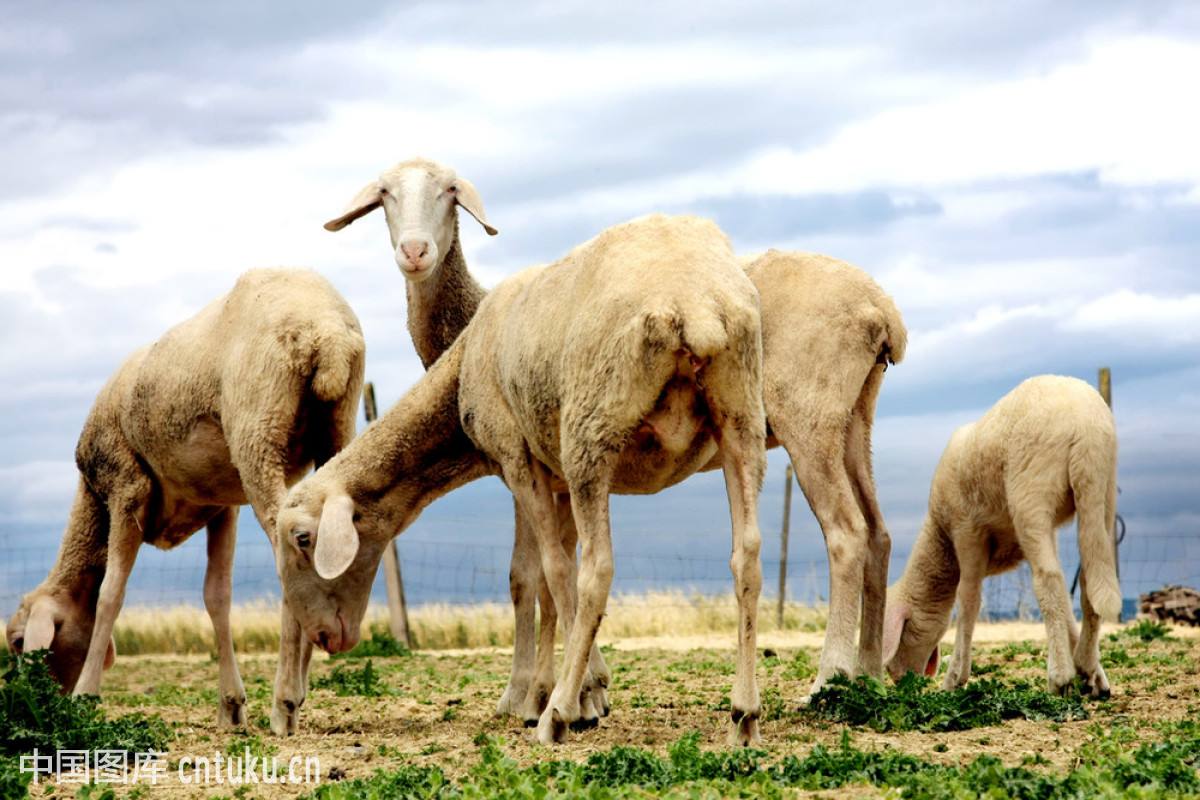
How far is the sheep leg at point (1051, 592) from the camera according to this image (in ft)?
30.0

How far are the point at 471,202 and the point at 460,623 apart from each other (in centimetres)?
957

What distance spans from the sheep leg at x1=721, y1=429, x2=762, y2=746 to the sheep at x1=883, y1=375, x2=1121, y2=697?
10.2 feet

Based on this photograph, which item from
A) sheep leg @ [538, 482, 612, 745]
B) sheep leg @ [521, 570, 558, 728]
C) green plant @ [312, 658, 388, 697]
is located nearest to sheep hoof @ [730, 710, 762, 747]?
sheep leg @ [538, 482, 612, 745]

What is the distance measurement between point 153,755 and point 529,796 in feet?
10.8

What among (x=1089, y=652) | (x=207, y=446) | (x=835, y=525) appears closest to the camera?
(x=835, y=525)

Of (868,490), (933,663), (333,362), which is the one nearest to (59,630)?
(333,362)

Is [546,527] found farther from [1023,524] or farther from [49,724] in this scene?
[1023,524]

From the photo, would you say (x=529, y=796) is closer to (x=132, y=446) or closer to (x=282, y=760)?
(x=282, y=760)

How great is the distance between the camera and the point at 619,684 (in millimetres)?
10891

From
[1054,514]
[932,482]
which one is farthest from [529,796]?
[932,482]

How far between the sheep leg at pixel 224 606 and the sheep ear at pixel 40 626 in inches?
46.4

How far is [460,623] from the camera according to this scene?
60.3ft

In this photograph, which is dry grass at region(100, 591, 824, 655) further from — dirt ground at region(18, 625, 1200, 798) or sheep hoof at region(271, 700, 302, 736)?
sheep hoof at region(271, 700, 302, 736)

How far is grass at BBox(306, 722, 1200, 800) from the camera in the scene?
18.1ft
